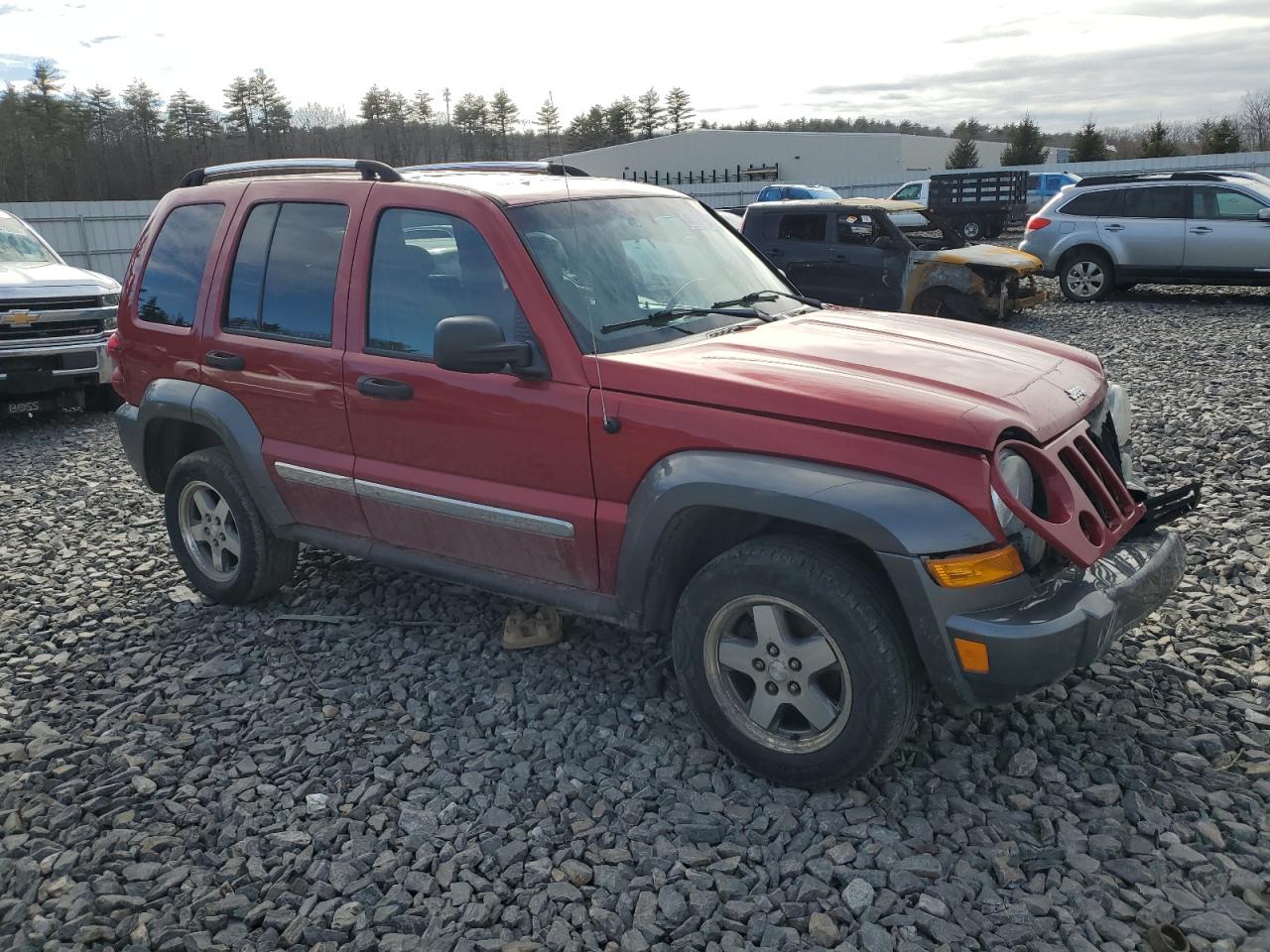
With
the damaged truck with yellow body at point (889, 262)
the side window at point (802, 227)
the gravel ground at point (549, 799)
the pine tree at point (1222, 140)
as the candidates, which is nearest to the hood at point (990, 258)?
the damaged truck with yellow body at point (889, 262)

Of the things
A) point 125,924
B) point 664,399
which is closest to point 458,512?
point 664,399

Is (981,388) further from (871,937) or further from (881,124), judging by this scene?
(881,124)

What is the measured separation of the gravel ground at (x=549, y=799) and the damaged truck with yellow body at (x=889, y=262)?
797 centimetres

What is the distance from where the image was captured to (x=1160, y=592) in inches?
132

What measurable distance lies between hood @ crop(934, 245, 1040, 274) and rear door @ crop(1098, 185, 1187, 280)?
2.05m

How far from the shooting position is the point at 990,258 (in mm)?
12836

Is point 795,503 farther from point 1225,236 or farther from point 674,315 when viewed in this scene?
point 1225,236

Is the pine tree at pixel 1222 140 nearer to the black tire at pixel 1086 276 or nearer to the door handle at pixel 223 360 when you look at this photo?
the black tire at pixel 1086 276

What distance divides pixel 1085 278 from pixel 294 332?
1355 cm

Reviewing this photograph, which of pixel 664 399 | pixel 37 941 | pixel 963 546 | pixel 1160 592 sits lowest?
pixel 37 941

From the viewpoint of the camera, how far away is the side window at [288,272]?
14.0 feet

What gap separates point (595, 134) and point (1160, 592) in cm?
8854

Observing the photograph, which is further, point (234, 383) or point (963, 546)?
point (234, 383)

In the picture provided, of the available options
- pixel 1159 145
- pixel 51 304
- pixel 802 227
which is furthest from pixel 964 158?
pixel 51 304
